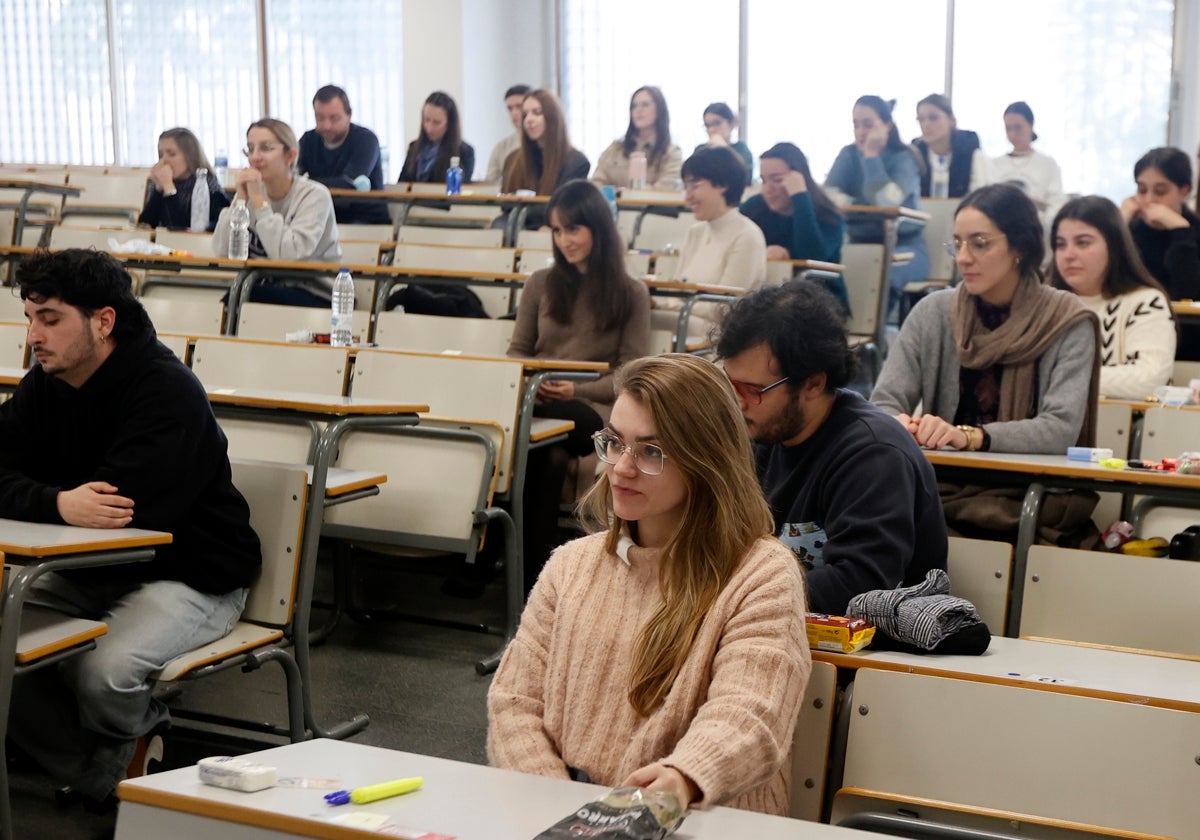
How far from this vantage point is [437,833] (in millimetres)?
1170

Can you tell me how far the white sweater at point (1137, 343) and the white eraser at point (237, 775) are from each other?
2.95 meters

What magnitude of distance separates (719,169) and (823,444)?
3608 mm

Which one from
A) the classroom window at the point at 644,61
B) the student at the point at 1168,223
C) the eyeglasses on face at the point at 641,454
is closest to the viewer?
the eyeglasses on face at the point at 641,454

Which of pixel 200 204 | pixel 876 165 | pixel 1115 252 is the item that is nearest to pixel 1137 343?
pixel 1115 252

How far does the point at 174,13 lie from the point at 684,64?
4.61 m

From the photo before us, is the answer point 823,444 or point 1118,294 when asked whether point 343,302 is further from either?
point 823,444

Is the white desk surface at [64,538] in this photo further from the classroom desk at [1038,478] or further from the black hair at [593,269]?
the black hair at [593,269]

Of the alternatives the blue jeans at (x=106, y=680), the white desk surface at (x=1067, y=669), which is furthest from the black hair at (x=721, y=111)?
the white desk surface at (x=1067, y=669)

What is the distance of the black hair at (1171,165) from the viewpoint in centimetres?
515

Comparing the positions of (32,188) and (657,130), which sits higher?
(657,130)

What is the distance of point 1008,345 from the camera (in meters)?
2.96

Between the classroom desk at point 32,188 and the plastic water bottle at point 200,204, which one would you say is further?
the classroom desk at point 32,188

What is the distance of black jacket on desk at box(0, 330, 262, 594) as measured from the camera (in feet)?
8.41

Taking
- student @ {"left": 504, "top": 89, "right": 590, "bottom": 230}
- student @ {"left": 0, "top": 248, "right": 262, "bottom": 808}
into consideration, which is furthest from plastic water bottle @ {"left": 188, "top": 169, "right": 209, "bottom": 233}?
student @ {"left": 0, "top": 248, "right": 262, "bottom": 808}
